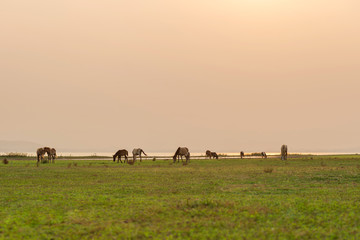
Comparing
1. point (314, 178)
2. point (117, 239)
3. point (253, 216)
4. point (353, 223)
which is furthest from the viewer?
point (314, 178)

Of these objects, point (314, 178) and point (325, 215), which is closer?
point (325, 215)

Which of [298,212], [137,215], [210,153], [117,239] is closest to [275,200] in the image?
[298,212]

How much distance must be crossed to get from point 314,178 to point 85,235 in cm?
1840

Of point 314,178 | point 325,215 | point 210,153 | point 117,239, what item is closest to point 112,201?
point 117,239

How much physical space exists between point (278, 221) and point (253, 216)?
85 cm

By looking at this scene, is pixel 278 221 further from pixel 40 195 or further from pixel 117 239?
pixel 40 195

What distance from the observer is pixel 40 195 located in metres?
16.3

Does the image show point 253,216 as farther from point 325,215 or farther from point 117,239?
point 117,239

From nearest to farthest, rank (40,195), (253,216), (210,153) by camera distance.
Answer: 1. (253,216)
2. (40,195)
3. (210,153)

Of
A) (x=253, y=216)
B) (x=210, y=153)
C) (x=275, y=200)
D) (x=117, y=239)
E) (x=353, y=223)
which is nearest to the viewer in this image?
(x=117, y=239)

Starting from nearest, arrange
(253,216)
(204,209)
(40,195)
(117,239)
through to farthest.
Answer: (117,239)
(253,216)
(204,209)
(40,195)

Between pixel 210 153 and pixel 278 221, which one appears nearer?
pixel 278 221

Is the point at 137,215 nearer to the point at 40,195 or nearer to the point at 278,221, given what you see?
the point at 278,221

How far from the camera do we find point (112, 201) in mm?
14219
